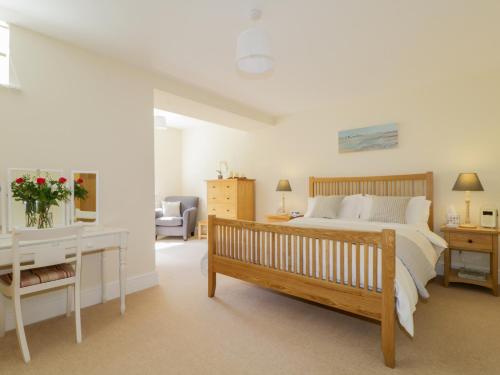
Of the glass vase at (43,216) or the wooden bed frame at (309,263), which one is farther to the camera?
the glass vase at (43,216)

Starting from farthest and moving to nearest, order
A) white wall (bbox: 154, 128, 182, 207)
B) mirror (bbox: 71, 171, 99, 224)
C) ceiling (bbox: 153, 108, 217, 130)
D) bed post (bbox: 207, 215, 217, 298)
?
white wall (bbox: 154, 128, 182, 207), ceiling (bbox: 153, 108, 217, 130), bed post (bbox: 207, 215, 217, 298), mirror (bbox: 71, 171, 99, 224)

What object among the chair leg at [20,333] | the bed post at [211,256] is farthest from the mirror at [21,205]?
the bed post at [211,256]

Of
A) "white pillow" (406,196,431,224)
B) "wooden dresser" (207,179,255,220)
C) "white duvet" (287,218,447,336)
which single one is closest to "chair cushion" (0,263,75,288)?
"white duvet" (287,218,447,336)

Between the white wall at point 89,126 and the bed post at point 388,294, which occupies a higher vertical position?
the white wall at point 89,126

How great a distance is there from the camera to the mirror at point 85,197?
2.65m

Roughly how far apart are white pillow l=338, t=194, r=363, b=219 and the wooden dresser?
80.6 inches

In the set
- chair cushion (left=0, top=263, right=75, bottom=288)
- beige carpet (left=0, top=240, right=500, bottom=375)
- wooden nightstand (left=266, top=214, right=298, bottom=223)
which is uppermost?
wooden nightstand (left=266, top=214, right=298, bottom=223)

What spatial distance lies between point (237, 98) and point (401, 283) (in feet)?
10.7

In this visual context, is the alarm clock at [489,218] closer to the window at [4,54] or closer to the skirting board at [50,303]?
the skirting board at [50,303]

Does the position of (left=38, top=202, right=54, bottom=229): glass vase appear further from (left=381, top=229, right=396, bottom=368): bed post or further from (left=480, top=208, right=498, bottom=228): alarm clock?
(left=480, top=208, right=498, bottom=228): alarm clock

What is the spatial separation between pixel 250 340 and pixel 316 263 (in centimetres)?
78

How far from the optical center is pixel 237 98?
4.16m

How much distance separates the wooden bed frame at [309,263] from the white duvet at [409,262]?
8cm

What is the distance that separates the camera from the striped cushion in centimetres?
329
